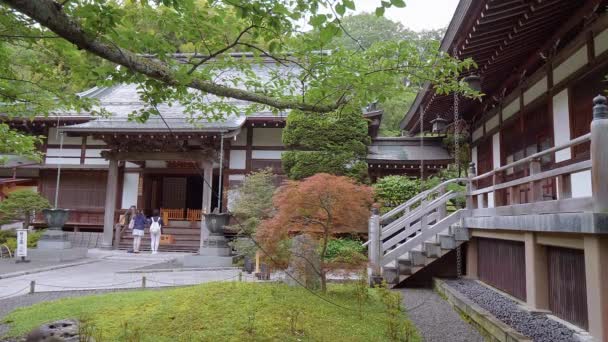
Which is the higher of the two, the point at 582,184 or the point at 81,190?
the point at 81,190

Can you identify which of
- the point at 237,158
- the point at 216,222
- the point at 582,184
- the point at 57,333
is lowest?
the point at 57,333

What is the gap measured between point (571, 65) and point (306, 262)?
5537 millimetres

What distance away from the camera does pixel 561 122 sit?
7414 millimetres

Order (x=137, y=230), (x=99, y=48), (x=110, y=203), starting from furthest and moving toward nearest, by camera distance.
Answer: (x=110, y=203) < (x=137, y=230) < (x=99, y=48)

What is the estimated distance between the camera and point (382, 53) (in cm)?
499

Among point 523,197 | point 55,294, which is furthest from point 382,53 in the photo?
point 55,294

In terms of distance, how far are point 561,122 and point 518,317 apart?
12.7ft

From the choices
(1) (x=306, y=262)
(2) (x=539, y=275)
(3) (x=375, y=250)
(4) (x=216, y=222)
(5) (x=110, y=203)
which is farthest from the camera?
(5) (x=110, y=203)

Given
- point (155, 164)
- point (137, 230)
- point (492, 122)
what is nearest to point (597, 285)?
point (492, 122)

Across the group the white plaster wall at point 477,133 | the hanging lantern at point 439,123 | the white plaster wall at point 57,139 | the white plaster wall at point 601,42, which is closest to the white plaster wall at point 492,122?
the white plaster wall at point 477,133

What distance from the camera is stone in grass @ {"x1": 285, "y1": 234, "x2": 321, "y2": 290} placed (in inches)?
267

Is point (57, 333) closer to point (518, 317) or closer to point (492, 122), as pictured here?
point (518, 317)

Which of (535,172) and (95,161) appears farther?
(95,161)

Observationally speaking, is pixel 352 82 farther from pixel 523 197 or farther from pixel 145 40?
pixel 523 197
